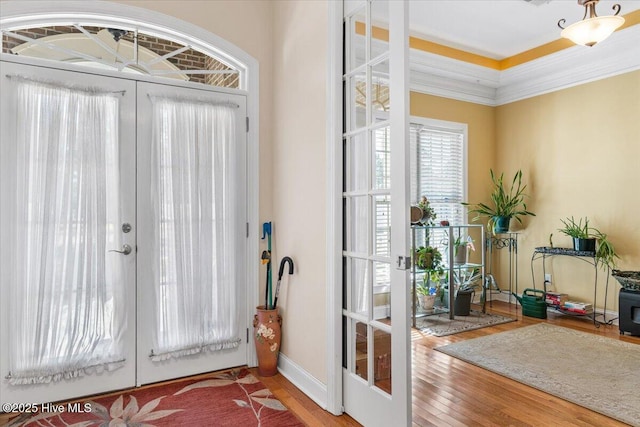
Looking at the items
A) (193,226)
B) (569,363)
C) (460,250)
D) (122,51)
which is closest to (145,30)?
(122,51)

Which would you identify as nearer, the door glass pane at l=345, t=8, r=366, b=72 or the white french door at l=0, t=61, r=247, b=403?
the door glass pane at l=345, t=8, r=366, b=72

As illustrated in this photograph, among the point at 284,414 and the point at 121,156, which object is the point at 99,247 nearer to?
the point at 121,156

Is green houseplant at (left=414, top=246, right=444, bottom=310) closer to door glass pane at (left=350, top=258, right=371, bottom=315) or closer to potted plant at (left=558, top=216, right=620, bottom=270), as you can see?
potted plant at (left=558, top=216, right=620, bottom=270)

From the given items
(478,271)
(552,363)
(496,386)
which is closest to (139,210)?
(496,386)

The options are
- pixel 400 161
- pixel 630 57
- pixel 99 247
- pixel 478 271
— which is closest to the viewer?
pixel 400 161

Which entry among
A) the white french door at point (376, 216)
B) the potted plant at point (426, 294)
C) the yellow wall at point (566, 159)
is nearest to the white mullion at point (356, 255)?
the white french door at point (376, 216)

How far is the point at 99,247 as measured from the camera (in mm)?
2770

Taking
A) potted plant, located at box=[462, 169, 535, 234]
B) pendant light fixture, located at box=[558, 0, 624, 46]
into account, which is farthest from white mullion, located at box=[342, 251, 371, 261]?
potted plant, located at box=[462, 169, 535, 234]

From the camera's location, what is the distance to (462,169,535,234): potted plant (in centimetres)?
538

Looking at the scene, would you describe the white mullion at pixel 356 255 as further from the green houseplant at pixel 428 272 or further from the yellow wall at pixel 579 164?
the yellow wall at pixel 579 164

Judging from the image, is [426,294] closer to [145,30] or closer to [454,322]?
[454,322]

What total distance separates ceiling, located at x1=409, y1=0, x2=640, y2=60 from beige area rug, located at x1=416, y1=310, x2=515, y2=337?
11.0 ft

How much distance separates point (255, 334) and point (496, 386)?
184cm

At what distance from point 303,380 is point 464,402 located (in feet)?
3.62
